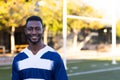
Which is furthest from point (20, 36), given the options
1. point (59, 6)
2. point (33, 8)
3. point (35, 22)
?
point (35, 22)

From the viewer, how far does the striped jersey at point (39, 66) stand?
2.92 m

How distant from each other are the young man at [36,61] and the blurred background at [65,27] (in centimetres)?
1113

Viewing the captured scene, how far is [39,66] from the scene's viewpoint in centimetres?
293

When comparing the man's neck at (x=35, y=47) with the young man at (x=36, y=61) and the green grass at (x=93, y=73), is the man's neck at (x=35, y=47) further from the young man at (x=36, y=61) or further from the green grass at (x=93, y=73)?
the green grass at (x=93, y=73)

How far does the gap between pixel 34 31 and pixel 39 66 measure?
281 millimetres

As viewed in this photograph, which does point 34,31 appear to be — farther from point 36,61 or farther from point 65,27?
point 65,27

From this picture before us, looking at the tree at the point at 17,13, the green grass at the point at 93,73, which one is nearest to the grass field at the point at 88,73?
the green grass at the point at 93,73

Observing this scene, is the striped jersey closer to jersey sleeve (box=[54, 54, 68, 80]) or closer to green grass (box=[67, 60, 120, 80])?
jersey sleeve (box=[54, 54, 68, 80])

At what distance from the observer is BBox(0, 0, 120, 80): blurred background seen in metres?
22.0

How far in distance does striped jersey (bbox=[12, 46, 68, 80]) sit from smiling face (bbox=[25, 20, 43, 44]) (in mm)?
106

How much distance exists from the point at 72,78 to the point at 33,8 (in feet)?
38.7

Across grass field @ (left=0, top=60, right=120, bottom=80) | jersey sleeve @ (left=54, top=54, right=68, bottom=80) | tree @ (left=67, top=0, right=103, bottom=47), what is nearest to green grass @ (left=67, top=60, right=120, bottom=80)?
grass field @ (left=0, top=60, right=120, bottom=80)

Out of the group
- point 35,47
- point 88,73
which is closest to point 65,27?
point 88,73

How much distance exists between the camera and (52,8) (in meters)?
29.2
